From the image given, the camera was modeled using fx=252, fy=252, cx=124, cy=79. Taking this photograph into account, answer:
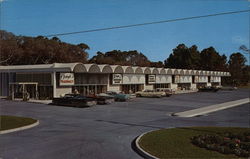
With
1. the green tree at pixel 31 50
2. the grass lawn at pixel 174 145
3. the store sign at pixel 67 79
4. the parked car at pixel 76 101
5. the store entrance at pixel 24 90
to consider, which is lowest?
the grass lawn at pixel 174 145

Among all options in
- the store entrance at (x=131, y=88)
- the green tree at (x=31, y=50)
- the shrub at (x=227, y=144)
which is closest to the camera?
the shrub at (x=227, y=144)

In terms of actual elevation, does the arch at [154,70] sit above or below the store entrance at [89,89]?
above

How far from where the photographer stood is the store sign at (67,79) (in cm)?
3490

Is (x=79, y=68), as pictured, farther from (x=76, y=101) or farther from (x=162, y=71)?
(x=162, y=71)

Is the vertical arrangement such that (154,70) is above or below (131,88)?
above

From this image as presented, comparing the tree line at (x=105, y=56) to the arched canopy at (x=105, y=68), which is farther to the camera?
the tree line at (x=105, y=56)

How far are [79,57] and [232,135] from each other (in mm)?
63132

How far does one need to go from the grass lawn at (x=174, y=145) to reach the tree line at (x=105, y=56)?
48213 millimetres

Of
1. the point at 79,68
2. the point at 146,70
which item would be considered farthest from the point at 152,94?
the point at 79,68

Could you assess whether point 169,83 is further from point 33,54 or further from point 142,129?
point 142,129

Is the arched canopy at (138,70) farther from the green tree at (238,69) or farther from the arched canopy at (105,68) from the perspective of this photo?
the green tree at (238,69)

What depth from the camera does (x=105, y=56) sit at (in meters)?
102

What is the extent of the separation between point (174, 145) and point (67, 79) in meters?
26.5

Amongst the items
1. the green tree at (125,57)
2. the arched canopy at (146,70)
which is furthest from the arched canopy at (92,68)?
the green tree at (125,57)
